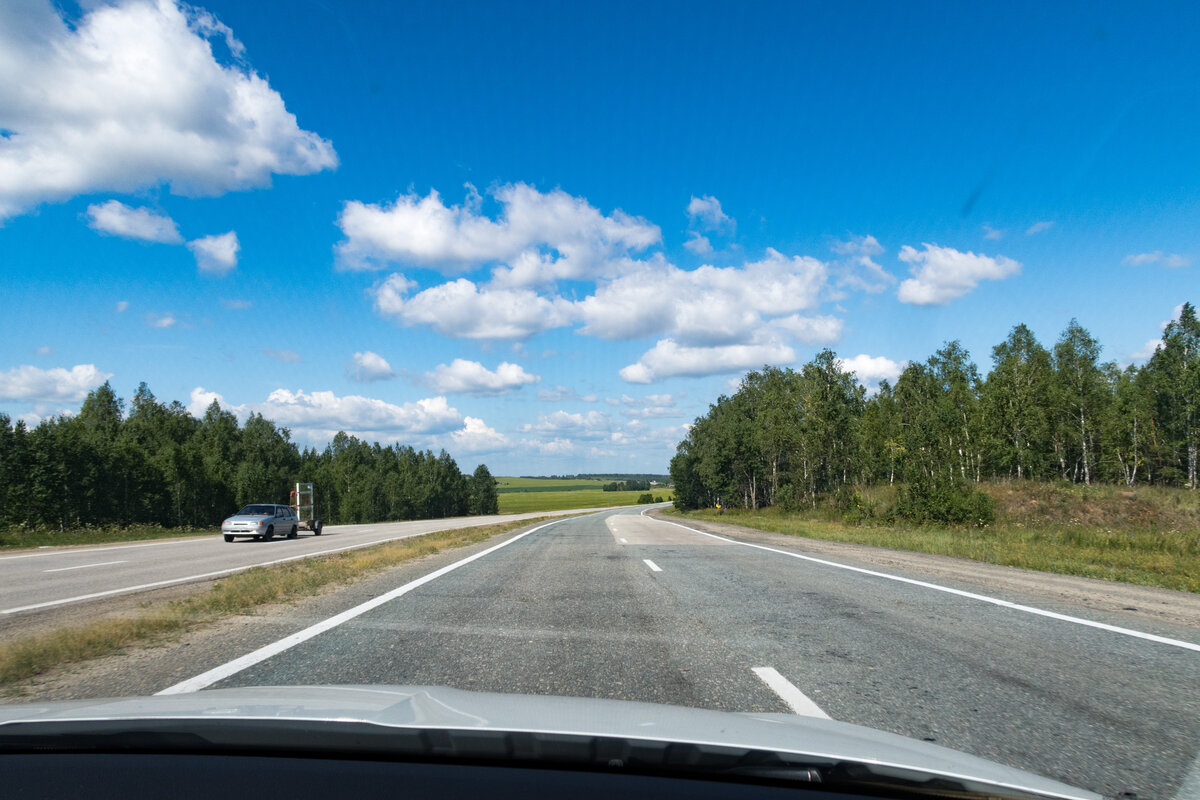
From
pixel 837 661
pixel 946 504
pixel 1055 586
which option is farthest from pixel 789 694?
pixel 946 504

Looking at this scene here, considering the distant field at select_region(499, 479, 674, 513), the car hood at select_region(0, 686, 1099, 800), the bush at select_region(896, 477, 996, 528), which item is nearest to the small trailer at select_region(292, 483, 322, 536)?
the bush at select_region(896, 477, 996, 528)

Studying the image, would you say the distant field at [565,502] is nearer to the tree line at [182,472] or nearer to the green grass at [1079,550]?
the tree line at [182,472]

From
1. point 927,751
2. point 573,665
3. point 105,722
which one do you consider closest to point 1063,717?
point 927,751

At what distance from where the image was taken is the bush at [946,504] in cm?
2541

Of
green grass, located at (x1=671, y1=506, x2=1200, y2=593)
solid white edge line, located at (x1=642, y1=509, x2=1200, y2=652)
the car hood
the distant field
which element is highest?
the car hood

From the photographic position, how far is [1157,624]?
275 inches

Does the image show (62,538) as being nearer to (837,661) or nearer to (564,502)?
(837,661)

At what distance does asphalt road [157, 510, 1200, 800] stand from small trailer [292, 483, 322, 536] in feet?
94.9

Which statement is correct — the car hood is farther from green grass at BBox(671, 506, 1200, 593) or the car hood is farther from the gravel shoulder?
green grass at BBox(671, 506, 1200, 593)

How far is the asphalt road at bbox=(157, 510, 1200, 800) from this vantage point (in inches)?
147

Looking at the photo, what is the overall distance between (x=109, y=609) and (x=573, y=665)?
7.25m

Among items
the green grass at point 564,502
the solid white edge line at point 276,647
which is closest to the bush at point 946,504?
the solid white edge line at point 276,647

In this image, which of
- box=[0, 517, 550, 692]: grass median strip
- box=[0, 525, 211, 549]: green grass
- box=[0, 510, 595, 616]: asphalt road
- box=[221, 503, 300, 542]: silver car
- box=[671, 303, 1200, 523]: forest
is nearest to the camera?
box=[0, 517, 550, 692]: grass median strip

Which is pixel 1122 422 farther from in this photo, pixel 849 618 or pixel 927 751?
pixel 927 751
